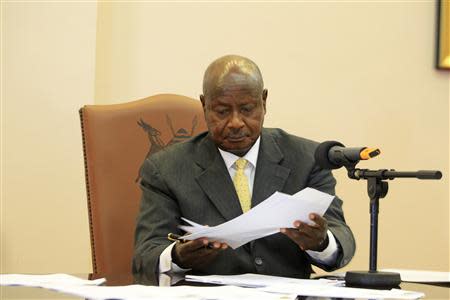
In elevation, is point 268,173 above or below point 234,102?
below

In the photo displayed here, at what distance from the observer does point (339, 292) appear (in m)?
1.77

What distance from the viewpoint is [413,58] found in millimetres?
4441

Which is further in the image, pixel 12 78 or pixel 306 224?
pixel 12 78

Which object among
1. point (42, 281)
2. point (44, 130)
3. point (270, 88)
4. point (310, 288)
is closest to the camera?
point (42, 281)

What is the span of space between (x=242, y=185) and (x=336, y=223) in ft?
1.08

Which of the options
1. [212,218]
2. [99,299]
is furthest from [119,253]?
[99,299]

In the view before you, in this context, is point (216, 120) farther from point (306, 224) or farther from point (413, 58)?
point (413, 58)

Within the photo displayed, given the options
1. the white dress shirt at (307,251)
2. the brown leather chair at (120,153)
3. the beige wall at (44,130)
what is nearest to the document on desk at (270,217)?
the white dress shirt at (307,251)

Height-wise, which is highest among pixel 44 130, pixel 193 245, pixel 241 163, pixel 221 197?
pixel 44 130

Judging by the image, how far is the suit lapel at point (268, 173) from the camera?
2637 millimetres

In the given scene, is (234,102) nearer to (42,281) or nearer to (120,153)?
(120,153)

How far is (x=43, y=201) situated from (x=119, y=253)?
2.96ft

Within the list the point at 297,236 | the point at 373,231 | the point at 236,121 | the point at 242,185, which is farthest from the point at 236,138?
the point at 373,231

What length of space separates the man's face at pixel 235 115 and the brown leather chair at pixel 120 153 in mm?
470
